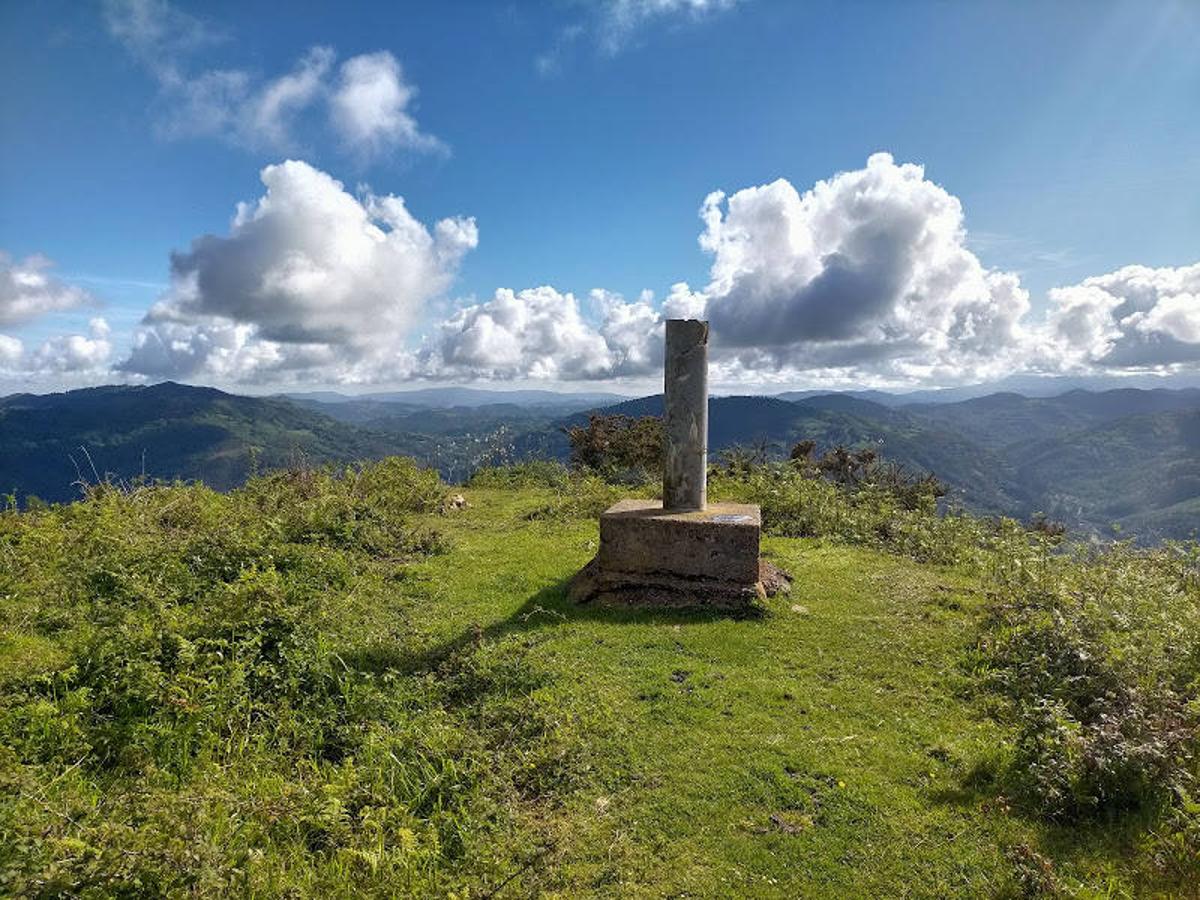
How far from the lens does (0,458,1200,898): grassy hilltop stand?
15.0ft

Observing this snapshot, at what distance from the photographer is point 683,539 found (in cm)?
1028

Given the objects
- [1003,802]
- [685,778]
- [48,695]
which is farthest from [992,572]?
[48,695]

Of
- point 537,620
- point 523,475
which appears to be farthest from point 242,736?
point 523,475

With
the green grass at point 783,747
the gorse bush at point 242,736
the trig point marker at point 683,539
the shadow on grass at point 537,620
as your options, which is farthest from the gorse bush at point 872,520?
the gorse bush at point 242,736

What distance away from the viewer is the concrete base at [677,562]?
33.1ft

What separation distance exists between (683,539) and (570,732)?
4.41 metres

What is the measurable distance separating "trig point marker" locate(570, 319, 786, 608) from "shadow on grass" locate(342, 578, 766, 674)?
200 millimetres

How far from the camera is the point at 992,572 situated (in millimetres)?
11359

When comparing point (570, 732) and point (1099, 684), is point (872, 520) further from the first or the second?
point (570, 732)

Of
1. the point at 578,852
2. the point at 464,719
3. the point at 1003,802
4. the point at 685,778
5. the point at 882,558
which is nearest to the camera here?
A: the point at 578,852

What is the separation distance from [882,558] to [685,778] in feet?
29.0

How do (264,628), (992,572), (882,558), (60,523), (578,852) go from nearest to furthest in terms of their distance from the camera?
1. (578,852)
2. (264,628)
3. (992,572)
4. (60,523)
5. (882,558)

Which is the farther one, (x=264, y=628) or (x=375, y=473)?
(x=375, y=473)

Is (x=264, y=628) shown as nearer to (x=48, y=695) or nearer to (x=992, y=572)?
(x=48, y=695)
